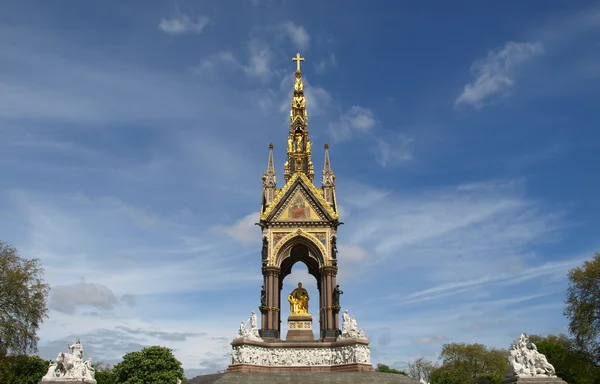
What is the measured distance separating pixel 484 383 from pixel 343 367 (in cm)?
3194

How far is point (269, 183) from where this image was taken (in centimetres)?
3247

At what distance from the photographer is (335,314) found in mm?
29062

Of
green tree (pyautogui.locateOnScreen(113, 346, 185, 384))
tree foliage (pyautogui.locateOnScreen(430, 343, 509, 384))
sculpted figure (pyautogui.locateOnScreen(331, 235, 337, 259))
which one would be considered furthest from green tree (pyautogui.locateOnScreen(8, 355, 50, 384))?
tree foliage (pyautogui.locateOnScreen(430, 343, 509, 384))

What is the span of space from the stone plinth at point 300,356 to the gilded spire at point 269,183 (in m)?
8.59

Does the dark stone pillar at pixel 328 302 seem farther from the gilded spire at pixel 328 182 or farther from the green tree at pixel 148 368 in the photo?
the green tree at pixel 148 368

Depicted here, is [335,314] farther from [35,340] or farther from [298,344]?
[35,340]

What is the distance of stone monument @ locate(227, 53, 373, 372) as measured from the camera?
26891 millimetres

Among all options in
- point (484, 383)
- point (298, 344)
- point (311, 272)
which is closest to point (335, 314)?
point (298, 344)

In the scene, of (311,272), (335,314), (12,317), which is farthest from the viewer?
(311,272)

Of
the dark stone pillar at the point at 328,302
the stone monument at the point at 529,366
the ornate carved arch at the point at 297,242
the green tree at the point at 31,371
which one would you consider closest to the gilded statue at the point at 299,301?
the dark stone pillar at the point at 328,302

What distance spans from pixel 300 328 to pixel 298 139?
12126mm

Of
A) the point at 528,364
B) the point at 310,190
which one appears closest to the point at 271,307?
the point at 310,190

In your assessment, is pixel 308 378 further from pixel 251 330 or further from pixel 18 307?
pixel 18 307

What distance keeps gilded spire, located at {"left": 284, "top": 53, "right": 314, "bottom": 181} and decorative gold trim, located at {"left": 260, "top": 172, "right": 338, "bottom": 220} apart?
36.7 inches
